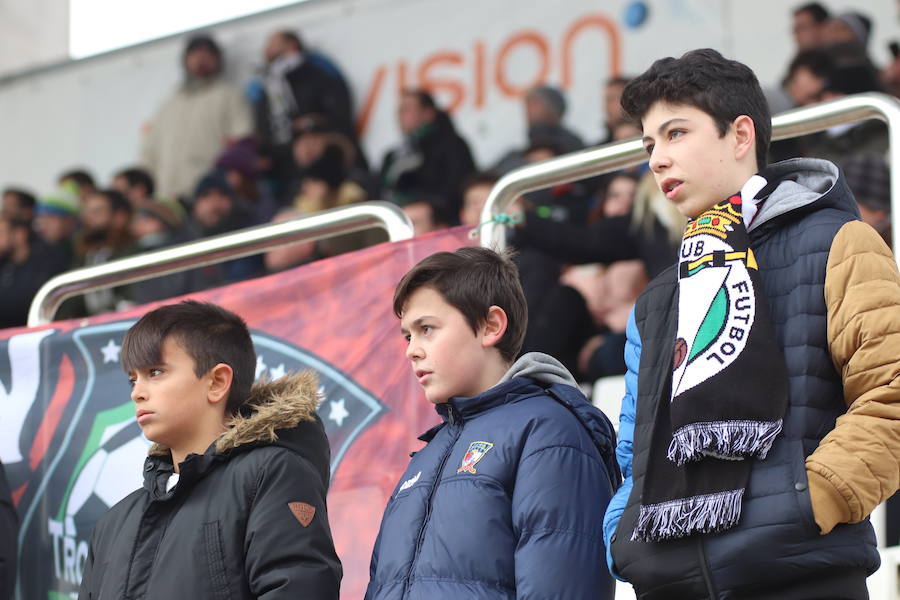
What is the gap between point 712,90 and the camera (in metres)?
2.70

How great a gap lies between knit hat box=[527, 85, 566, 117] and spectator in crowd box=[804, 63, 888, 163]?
6.30 ft

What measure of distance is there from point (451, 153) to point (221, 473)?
5313mm

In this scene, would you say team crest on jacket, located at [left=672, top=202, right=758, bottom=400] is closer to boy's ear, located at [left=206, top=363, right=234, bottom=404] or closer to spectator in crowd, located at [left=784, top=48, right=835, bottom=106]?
boy's ear, located at [left=206, top=363, right=234, bottom=404]

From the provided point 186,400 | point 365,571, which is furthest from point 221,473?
point 365,571

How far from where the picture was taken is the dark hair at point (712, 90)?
2.70m

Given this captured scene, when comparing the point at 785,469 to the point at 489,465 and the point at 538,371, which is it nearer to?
the point at 489,465

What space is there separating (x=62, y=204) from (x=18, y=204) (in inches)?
12.6

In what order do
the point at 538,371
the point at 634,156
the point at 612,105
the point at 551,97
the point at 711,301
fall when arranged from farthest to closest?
the point at 551,97 → the point at 612,105 → the point at 634,156 → the point at 538,371 → the point at 711,301

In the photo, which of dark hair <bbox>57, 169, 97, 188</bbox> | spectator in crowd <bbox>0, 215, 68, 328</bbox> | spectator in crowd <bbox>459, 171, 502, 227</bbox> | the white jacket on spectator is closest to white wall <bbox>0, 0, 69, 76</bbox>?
dark hair <bbox>57, 169, 97, 188</bbox>

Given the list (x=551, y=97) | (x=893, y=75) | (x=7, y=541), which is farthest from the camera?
(x=551, y=97)

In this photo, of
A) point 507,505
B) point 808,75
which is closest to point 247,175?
point 808,75

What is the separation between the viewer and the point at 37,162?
425 inches

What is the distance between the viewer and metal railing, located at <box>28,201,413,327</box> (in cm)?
401

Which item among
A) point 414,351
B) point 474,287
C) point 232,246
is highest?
point 232,246
